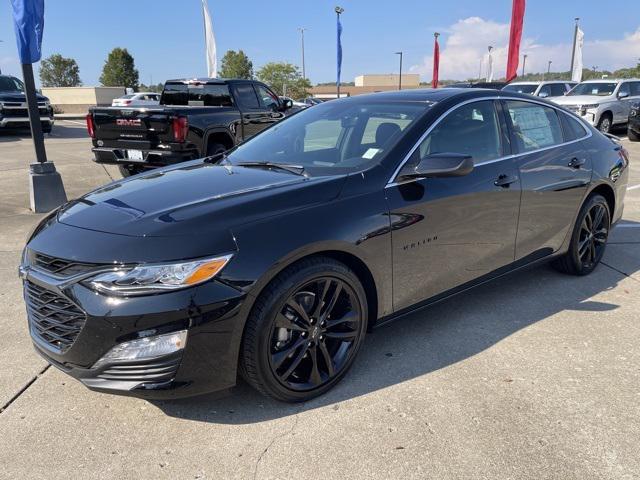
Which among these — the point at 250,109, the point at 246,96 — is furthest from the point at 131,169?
the point at 246,96

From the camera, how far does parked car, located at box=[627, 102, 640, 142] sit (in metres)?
15.3

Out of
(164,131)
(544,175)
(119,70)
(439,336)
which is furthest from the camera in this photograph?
(119,70)

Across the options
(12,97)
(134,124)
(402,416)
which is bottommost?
(402,416)

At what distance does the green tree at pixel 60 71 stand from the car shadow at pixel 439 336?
80654 millimetres

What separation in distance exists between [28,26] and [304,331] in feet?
20.5

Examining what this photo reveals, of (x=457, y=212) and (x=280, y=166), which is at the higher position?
(x=280, y=166)

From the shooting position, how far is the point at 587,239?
456 cm

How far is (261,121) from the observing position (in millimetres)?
9531

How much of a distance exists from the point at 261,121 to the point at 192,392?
7.66 m

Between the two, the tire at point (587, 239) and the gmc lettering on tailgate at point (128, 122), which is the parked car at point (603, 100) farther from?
the gmc lettering on tailgate at point (128, 122)

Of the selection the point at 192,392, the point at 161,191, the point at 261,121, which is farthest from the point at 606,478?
the point at 261,121

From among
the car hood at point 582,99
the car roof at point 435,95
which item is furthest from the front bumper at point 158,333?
the car hood at point 582,99

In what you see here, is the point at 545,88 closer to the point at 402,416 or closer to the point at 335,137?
the point at 335,137

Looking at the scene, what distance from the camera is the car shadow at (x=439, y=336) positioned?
278cm
